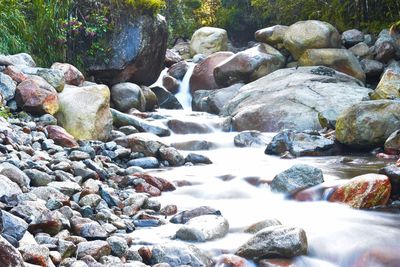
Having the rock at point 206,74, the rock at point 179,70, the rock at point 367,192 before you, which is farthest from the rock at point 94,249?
the rock at point 179,70

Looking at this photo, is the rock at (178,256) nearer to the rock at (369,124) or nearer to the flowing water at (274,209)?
the flowing water at (274,209)

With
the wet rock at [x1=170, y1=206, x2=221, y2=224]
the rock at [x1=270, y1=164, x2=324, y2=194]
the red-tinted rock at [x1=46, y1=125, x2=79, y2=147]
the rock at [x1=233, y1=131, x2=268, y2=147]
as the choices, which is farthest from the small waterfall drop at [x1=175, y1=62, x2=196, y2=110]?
the wet rock at [x1=170, y1=206, x2=221, y2=224]

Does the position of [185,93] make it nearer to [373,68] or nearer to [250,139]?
[373,68]

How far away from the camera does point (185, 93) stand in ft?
48.8

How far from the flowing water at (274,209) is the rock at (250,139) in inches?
16.3

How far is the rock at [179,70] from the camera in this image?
610 inches

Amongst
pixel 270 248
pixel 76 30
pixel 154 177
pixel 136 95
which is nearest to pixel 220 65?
pixel 136 95

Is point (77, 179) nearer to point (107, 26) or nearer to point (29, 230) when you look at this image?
point (29, 230)

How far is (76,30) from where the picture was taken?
10.7 m

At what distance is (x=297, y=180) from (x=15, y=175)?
292 cm

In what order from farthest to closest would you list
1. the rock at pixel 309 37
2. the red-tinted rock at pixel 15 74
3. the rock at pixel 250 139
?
the rock at pixel 309 37 → the rock at pixel 250 139 → the red-tinted rock at pixel 15 74

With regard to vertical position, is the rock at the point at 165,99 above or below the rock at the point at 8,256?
below

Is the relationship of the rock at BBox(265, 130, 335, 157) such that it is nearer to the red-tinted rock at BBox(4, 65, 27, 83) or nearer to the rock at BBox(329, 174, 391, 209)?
the rock at BBox(329, 174, 391, 209)

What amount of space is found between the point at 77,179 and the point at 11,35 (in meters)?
5.06
